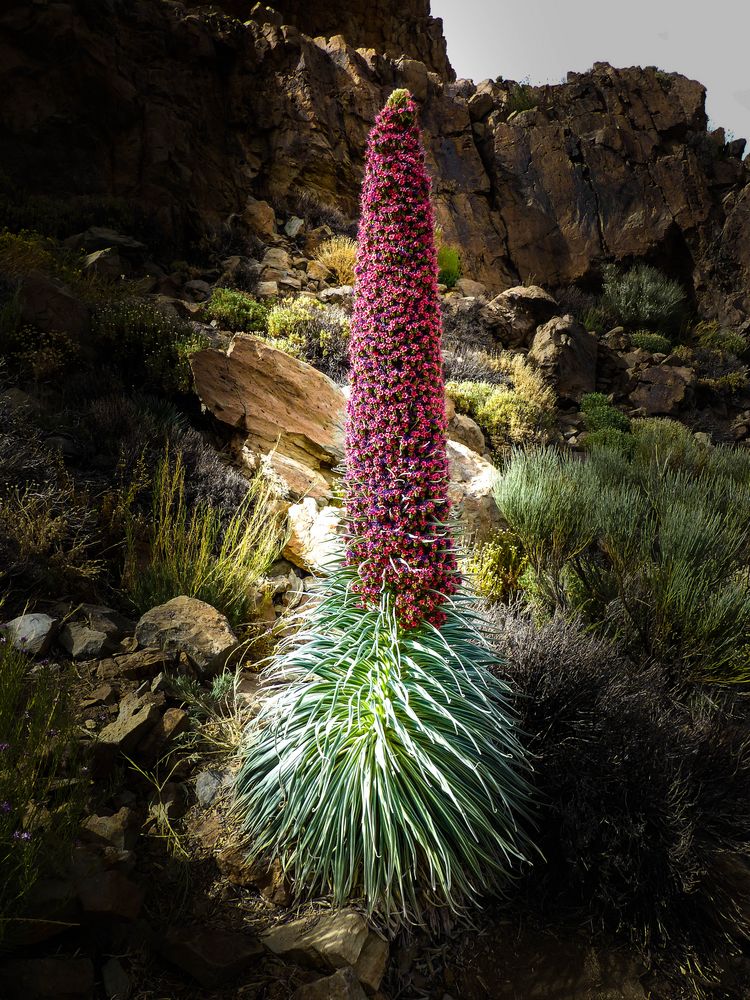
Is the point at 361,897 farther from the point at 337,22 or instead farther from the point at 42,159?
the point at 337,22

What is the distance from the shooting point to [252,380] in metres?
5.53

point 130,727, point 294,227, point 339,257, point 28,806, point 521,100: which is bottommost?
point 130,727

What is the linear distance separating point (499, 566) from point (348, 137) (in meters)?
11.4

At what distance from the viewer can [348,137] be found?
1255 centimetres

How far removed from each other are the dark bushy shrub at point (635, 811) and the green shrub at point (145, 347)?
4.31 metres

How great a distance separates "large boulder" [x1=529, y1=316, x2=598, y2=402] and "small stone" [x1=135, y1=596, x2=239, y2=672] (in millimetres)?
7694

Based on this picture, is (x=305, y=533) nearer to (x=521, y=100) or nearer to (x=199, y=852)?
(x=199, y=852)

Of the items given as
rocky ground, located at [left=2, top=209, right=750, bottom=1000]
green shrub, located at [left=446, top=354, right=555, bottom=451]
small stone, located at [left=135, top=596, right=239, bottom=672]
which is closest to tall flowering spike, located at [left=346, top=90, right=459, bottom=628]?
rocky ground, located at [left=2, top=209, right=750, bottom=1000]

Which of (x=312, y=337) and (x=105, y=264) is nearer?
(x=312, y=337)

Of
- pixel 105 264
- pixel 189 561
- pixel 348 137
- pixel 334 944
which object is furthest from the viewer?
pixel 348 137

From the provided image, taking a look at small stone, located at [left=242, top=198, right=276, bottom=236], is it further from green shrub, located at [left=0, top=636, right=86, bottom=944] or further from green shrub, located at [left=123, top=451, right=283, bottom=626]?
green shrub, located at [left=0, top=636, right=86, bottom=944]

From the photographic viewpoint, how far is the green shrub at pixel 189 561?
11.8 feet

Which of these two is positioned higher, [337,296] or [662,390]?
[337,296]

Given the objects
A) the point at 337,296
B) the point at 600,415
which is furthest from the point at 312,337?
the point at 600,415
